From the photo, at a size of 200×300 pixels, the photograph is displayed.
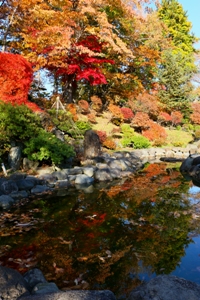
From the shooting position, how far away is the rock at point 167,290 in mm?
2287

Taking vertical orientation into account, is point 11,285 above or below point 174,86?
below

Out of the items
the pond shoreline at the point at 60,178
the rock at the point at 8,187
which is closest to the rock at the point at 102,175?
the pond shoreline at the point at 60,178

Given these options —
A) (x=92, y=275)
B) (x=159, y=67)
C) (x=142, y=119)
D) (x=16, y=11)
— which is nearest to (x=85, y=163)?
(x=92, y=275)

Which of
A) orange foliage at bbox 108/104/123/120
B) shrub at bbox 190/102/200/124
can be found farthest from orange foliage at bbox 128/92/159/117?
shrub at bbox 190/102/200/124

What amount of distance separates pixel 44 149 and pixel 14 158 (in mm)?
1151

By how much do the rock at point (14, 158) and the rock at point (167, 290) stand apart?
7944 mm

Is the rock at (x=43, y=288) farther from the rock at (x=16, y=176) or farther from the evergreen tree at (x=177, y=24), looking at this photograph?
the evergreen tree at (x=177, y=24)

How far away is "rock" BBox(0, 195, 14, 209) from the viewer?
6.94m

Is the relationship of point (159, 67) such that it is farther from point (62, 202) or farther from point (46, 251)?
point (46, 251)

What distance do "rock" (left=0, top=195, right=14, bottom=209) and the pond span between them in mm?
219

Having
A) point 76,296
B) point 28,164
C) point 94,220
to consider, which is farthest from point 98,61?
point 76,296

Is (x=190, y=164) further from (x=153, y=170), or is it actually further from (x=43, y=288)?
(x=43, y=288)

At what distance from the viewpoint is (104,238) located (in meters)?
5.12

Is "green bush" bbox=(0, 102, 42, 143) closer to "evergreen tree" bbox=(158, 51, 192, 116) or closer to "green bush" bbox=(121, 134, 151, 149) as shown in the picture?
"green bush" bbox=(121, 134, 151, 149)
